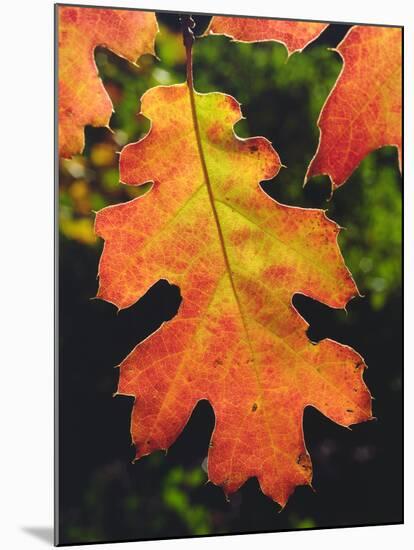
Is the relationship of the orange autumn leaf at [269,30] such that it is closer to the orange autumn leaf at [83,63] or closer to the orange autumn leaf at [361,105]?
the orange autumn leaf at [361,105]

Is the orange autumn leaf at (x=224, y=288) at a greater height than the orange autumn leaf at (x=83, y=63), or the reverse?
the orange autumn leaf at (x=83, y=63)

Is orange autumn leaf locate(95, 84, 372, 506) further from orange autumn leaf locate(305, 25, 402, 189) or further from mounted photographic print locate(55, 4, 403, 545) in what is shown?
orange autumn leaf locate(305, 25, 402, 189)

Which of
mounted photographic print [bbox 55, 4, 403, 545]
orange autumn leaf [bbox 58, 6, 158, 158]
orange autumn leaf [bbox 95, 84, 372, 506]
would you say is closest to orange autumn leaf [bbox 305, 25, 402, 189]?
mounted photographic print [bbox 55, 4, 403, 545]

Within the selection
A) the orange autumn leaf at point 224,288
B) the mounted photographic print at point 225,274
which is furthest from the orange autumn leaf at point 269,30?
the orange autumn leaf at point 224,288

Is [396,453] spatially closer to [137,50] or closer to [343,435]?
[343,435]

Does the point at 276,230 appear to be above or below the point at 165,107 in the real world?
below

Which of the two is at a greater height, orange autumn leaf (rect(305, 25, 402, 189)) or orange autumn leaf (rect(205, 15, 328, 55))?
orange autumn leaf (rect(205, 15, 328, 55))

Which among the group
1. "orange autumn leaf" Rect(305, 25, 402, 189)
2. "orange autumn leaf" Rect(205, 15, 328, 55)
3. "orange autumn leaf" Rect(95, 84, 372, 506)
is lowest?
"orange autumn leaf" Rect(95, 84, 372, 506)

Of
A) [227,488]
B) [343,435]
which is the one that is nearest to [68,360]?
[227,488]

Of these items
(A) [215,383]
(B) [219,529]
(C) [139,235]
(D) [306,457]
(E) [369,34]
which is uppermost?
(E) [369,34]
